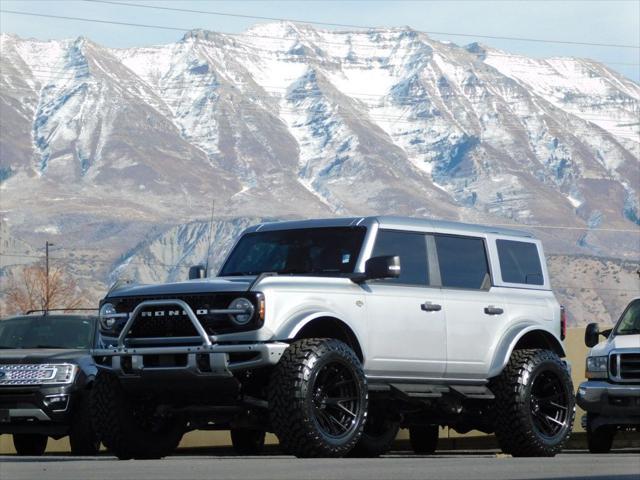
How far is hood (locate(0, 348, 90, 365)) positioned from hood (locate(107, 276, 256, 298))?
14.7 feet

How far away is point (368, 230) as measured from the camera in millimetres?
14414

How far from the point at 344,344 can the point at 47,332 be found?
6879 mm

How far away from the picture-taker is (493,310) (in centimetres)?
1527

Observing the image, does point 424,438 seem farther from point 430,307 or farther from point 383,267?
point 383,267

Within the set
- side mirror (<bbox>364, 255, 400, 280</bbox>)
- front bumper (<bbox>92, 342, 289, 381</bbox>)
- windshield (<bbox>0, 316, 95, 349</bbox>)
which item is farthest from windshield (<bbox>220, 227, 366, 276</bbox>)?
windshield (<bbox>0, 316, 95, 349</bbox>)

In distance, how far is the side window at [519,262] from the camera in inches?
629

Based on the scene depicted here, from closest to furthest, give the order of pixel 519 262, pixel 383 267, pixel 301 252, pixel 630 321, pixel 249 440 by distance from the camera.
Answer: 1. pixel 383 267
2. pixel 301 252
3. pixel 519 262
4. pixel 249 440
5. pixel 630 321

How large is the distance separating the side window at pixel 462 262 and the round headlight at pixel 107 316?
10.5ft

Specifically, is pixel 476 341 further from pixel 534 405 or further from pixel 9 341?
pixel 9 341

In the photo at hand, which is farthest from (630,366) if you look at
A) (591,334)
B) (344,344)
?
(344,344)

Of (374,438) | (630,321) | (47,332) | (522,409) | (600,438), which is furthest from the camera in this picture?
(47,332)

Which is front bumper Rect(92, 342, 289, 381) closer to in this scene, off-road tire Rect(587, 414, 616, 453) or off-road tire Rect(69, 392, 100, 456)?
off-road tire Rect(69, 392, 100, 456)

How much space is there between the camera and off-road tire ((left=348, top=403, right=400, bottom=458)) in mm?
15875

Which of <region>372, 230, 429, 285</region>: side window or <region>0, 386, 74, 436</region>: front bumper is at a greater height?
<region>372, 230, 429, 285</region>: side window
